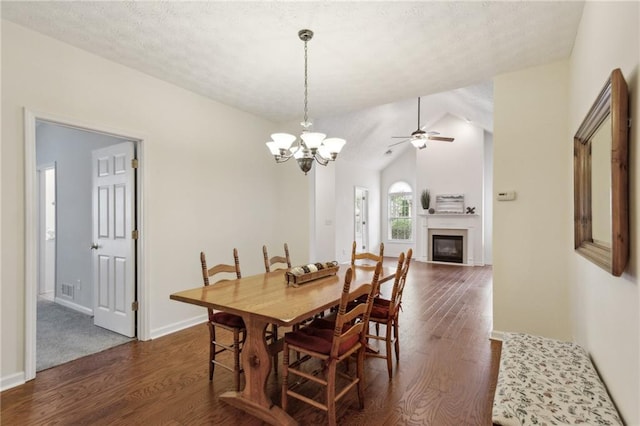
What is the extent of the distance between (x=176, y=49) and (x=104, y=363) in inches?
114

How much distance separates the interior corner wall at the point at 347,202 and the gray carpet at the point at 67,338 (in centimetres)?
512

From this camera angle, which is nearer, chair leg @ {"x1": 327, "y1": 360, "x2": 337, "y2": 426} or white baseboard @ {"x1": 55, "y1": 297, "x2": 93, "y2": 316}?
chair leg @ {"x1": 327, "y1": 360, "x2": 337, "y2": 426}

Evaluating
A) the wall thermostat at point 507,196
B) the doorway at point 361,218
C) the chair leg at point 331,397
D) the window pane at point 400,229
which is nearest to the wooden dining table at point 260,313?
the chair leg at point 331,397

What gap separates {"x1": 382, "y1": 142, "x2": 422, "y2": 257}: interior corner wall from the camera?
966cm

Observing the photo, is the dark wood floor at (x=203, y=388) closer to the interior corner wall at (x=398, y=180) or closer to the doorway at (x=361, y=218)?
the doorway at (x=361, y=218)

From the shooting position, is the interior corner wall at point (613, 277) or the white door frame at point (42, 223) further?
the white door frame at point (42, 223)

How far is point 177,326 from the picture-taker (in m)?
3.70

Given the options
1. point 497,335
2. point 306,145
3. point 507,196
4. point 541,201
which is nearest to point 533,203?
point 541,201

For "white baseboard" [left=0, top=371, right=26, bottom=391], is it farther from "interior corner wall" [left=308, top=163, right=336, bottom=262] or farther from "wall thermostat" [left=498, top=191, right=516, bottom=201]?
"wall thermostat" [left=498, top=191, right=516, bottom=201]

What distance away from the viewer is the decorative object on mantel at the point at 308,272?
257 centimetres

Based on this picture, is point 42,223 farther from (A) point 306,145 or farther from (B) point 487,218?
(B) point 487,218

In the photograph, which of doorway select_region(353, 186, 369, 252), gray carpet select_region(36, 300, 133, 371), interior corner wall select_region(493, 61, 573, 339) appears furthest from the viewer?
doorway select_region(353, 186, 369, 252)


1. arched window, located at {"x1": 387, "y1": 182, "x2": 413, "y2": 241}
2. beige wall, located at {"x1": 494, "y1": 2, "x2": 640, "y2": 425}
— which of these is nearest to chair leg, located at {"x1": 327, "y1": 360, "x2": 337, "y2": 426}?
beige wall, located at {"x1": 494, "y1": 2, "x2": 640, "y2": 425}

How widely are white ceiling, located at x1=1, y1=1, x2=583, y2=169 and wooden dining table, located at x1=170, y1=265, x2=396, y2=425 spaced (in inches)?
81.6
